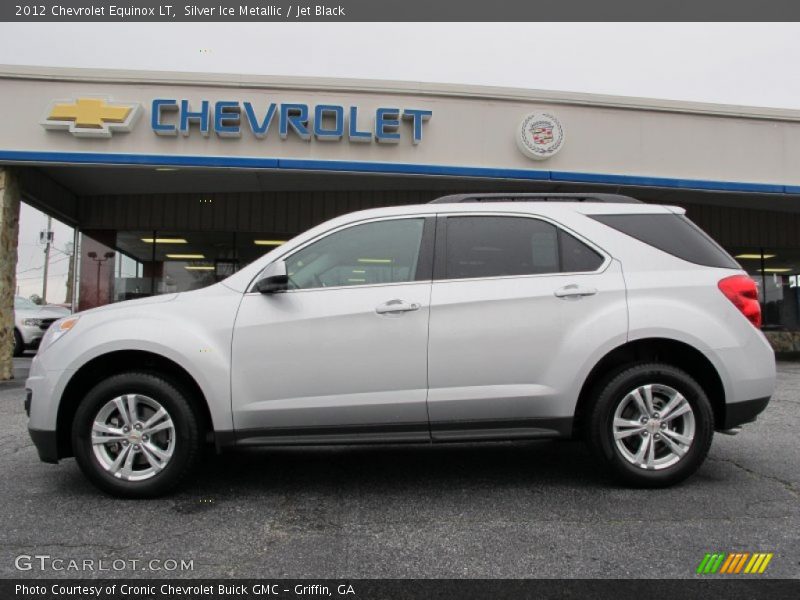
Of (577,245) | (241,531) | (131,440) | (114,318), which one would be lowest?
(241,531)

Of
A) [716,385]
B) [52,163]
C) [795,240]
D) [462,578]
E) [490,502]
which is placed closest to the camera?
[462,578]

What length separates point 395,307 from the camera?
362cm

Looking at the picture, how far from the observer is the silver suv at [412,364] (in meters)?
3.58

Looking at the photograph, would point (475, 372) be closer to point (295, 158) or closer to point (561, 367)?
point (561, 367)

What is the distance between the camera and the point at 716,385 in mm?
3789

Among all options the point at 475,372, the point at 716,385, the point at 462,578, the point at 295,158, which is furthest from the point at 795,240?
the point at 462,578

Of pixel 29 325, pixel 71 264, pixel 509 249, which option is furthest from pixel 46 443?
pixel 29 325

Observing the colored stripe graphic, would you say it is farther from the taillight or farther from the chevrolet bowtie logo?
the chevrolet bowtie logo

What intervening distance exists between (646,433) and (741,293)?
1063 mm

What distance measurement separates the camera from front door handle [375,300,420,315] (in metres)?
3.62

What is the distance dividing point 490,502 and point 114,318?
2548mm

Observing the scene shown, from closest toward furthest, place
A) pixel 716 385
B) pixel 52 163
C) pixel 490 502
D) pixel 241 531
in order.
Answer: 1. pixel 241 531
2. pixel 490 502
3. pixel 716 385
4. pixel 52 163
